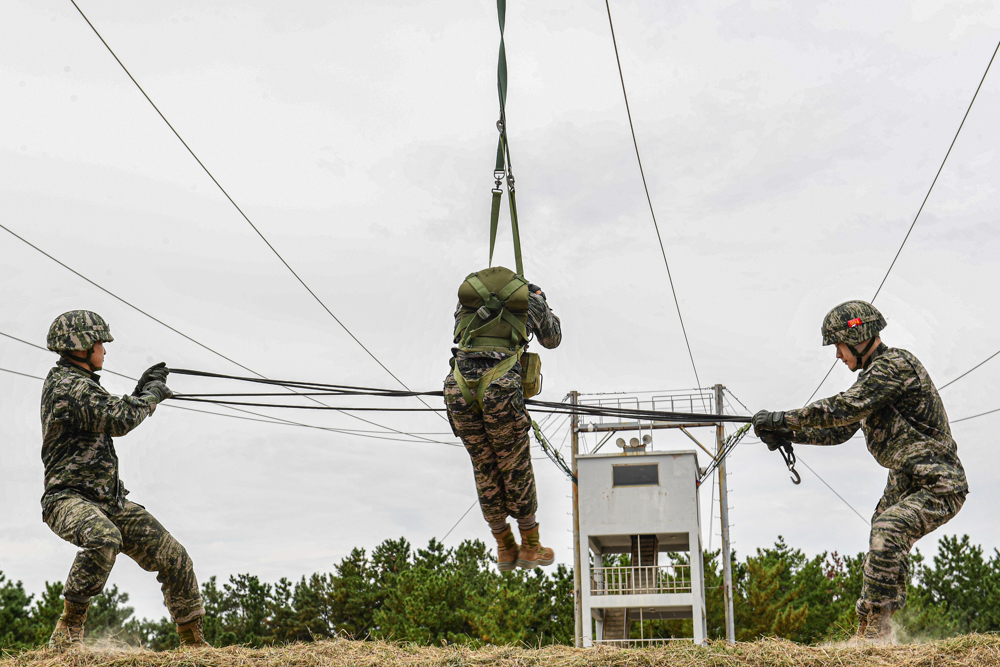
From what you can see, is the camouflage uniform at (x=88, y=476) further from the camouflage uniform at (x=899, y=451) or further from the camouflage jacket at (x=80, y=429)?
the camouflage uniform at (x=899, y=451)

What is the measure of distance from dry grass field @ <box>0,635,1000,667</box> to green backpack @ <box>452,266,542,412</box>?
A: 2.04 metres

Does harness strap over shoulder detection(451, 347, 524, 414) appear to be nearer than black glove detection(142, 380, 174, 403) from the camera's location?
Yes

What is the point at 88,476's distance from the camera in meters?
7.51

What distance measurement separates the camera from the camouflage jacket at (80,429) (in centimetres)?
735

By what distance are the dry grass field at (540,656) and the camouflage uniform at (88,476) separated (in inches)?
28.9

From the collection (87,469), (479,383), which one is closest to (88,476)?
(87,469)

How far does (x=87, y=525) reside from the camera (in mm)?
7180

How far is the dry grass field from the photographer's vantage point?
248 inches

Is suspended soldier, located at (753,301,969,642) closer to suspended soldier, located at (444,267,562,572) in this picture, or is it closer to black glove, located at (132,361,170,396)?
suspended soldier, located at (444,267,562,572)

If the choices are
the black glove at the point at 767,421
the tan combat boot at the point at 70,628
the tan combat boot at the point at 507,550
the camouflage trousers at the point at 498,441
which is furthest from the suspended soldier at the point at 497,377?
the tan combat boot at the point at 70,628

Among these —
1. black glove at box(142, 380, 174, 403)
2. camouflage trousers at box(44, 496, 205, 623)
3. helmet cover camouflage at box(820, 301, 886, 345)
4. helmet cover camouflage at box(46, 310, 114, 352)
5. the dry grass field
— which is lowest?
the dry grass field

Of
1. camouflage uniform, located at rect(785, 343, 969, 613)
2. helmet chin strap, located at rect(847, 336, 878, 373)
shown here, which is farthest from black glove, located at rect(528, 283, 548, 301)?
helmet chin strap, located at rect(847, 336, 878, 373)

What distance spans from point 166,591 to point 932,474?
21.2 ft

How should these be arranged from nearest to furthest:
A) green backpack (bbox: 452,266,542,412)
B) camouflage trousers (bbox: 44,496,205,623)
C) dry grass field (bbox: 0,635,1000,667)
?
1. dry grass field (bbox: 0,635,1000,667)
2. camouflage trousers (bbox: 44,496,205,623)
3. green backpack (bbox: 452,266,542,412)
